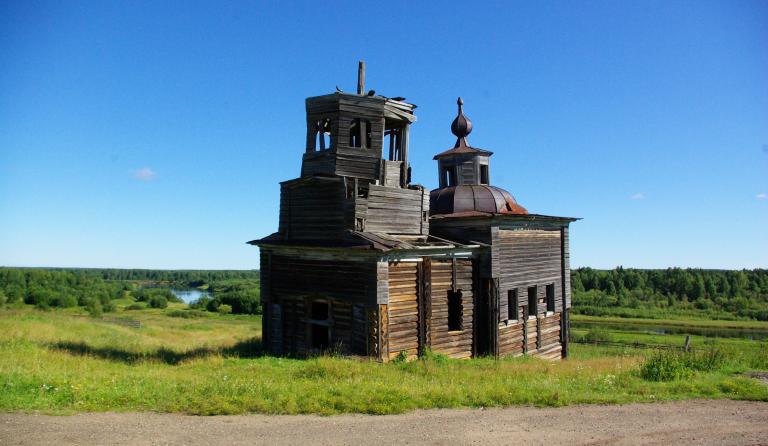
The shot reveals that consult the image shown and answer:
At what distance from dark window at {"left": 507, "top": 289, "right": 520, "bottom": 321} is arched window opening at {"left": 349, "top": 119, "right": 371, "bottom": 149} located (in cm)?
862

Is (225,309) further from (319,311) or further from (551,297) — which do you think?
(551,297)

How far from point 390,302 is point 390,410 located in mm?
6685

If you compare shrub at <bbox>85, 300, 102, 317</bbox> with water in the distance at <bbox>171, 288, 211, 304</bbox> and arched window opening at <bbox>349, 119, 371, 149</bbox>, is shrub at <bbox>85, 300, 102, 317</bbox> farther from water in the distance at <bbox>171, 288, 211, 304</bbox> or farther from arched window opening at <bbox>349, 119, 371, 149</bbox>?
arched window opening at <bbox>349, 119, 371, 149</bbox>

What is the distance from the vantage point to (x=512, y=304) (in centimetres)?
2039

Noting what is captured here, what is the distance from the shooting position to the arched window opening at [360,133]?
694 inches

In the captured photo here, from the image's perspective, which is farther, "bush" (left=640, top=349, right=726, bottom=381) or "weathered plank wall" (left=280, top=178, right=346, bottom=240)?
"weathered plank wall" (left=280, top=178, right=346, bottom=240)

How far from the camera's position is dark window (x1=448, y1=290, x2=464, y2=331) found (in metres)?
18.4

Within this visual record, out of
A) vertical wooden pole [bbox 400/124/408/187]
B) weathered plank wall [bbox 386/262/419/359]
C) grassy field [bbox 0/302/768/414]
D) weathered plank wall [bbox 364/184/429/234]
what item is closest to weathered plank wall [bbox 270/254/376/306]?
weathered plank wall [bbox 386/262/419/359]

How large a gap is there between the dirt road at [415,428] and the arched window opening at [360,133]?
10.8 meters

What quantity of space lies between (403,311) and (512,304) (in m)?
6.41

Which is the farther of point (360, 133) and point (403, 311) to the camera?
point (360, 133)

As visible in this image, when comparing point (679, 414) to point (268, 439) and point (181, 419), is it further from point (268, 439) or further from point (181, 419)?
point (181, 419)

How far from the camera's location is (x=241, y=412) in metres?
8.94

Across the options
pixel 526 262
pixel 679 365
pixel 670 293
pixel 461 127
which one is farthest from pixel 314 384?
pixel 670 293
